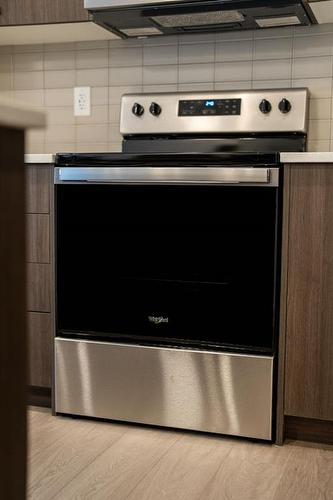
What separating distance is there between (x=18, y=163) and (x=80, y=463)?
4.65ft

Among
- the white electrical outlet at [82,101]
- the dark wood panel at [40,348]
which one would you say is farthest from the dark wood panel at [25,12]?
the dark wood panel at [40,348]

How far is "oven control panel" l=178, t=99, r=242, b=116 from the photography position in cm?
261

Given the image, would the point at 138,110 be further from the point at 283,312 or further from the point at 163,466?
the point at 163,466

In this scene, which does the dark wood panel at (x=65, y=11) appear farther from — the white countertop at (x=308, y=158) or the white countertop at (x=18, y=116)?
the white countertop at (x=18, y=116)

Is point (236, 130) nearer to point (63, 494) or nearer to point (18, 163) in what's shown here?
point (63, 494)

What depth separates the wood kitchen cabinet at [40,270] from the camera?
7.91 ft

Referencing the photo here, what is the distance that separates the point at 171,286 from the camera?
230 cm

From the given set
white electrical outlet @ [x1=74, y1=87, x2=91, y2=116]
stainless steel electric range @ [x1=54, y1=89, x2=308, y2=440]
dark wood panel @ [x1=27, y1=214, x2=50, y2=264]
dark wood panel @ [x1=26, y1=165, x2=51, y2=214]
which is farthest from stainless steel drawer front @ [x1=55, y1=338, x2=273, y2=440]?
white electrical outlet @ [x1=74, y1=87, x2=91, y2=116]

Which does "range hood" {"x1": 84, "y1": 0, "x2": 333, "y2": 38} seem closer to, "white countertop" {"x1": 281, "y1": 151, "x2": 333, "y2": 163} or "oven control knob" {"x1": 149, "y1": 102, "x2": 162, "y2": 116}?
"oven control knob" {"x1": 149, "y1": 102, "x2": 162, "y2": 116}

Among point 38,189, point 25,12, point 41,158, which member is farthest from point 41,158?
point 25,12

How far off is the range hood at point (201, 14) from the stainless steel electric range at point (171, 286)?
33 cm

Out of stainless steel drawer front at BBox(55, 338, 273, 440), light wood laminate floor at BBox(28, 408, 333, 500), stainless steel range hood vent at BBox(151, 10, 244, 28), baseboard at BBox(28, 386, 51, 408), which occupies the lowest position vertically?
light wood laminate floor at BBox(28, 408, 333, 500)

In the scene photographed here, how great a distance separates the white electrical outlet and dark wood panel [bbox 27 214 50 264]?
712mm

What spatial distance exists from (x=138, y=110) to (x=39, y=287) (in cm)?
84
